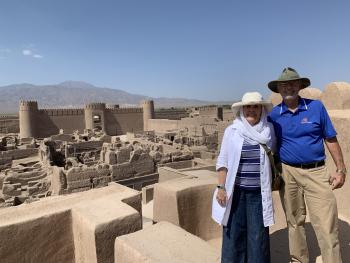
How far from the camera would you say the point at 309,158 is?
2303 mm

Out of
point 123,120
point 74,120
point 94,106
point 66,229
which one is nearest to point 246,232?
point 66,229

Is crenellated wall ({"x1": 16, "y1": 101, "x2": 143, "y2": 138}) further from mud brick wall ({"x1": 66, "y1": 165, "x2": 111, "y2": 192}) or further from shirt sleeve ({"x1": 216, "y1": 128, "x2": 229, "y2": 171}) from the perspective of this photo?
shirt sleeve ({"x1": 216, "y1": 128, "x2": 229, "y2": 171})

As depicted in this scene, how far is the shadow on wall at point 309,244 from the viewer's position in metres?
2.86

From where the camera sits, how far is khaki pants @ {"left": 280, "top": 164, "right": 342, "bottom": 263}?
2240 millimetres

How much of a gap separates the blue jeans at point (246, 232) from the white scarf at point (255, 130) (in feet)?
1.17

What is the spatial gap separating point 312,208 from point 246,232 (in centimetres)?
54

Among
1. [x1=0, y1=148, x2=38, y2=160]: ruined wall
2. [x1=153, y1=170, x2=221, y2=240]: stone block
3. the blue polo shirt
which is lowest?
[x1=0, y1=148, x2=38, y2=160]: ruined wall

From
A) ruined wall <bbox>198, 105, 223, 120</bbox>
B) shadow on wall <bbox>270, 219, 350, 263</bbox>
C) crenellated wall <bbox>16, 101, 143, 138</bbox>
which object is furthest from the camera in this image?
ruined wall <bbox>198, 105, 223, 120</bbox>

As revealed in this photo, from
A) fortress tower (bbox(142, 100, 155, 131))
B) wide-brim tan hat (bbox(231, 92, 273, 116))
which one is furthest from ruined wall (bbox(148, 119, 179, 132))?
wide-brim tan hat (bbox(231, 92, 273, 116))

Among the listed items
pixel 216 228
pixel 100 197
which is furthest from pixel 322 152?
pixel 100 197

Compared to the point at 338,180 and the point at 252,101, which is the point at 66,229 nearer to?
the point at 252,101

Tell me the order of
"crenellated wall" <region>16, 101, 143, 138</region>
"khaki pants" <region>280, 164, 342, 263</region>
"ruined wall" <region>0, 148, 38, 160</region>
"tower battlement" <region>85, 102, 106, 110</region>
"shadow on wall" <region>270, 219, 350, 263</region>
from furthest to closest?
"tower battlement" <region>85, 102, 106, 110</region> < "crenellated wall" <region>16, 101, 143, 138</region> < "ruined wall" <region>0, 148, 38, 160</region> < "shadow on wall" <region>270, 219, 350, 263</region> < "khaki pants" <region>280, 164, 342, 263</region>

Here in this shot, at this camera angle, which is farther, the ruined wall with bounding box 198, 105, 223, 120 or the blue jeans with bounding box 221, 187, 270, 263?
the ruined wall with bounding box 198, 105, 223, 120

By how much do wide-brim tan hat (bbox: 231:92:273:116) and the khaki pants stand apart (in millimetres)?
547
